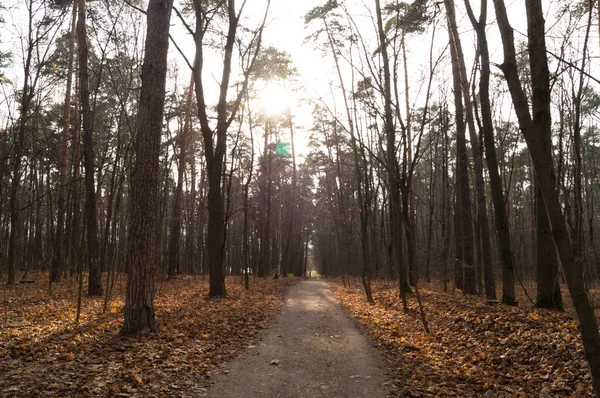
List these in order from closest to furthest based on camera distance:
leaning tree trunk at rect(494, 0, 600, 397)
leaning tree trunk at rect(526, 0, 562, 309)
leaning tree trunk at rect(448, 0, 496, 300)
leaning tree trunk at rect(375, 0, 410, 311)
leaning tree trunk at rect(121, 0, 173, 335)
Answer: leaning tree trunk at rect(494, 0, 600, 397), leaning tree trunk at rect(121, 0, 173, 335), leaning tree trunk at rect(526, 0, 562, 309), leaning tree trunk at rect(375, 0, 410, 311), leaning tree trunk at rect(448, 0, 496, 300)

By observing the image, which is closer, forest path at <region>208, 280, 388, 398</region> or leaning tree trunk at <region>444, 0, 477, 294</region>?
forest path at <region>208, 280, 388, 398</region>

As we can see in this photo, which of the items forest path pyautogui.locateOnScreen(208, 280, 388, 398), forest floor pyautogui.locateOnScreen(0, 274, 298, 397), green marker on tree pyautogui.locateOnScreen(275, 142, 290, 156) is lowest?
forest path pyautogui.locateOnScreen(208, 280, 388, 398)

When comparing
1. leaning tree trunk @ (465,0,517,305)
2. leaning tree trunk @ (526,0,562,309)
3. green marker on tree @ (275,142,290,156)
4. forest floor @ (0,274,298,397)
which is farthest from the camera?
green marker on tree @ (275,142,290,156)

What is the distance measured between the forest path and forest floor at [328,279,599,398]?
40cm

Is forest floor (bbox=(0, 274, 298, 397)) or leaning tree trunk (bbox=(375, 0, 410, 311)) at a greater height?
leaning tree trunk (bbox=(375, 0, 410, 311))

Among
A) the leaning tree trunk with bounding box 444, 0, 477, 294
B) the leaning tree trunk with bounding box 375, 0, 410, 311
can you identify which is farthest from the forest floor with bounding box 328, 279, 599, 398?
the leaning tree trunk with bounding box 444, 0, 477, 294

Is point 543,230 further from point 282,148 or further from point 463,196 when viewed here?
point 282,148

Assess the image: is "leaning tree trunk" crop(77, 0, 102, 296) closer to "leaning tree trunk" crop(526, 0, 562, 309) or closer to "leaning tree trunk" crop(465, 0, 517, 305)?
"leaning tree trunk" crop(465, 0, 517, 305)

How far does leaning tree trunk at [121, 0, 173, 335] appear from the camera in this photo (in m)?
6.27

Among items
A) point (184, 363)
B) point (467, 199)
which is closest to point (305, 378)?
point (184, 363)

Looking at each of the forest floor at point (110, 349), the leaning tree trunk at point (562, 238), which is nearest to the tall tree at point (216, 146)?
the forest floor at point (110, 349)

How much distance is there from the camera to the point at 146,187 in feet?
21.0

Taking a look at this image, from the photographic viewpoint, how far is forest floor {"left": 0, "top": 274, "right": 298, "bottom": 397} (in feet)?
13.2

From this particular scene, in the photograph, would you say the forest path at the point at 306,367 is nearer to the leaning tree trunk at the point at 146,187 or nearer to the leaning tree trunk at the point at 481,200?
the leaning tree trunk at the point at 146,187
